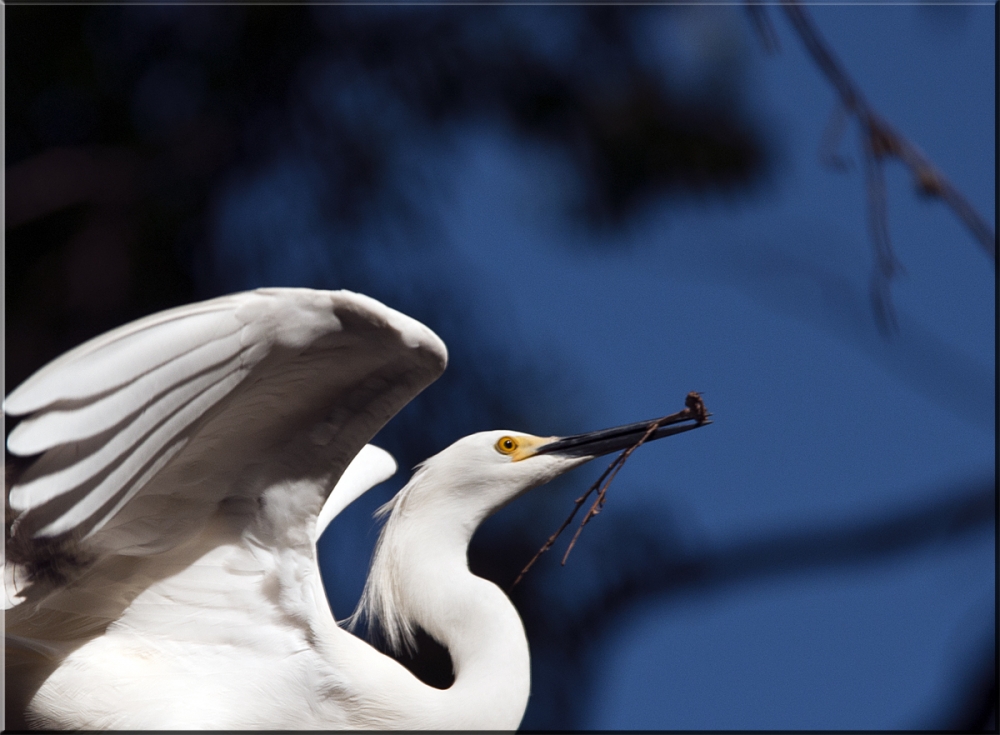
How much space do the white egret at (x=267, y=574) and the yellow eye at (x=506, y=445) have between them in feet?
0.17

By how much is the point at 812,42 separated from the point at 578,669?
236 centimetres

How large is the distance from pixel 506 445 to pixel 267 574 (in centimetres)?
43

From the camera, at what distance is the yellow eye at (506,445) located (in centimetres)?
164

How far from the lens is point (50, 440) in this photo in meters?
0.92

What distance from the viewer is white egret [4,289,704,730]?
1172 mm

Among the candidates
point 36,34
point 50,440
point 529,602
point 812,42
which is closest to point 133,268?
point 36,34

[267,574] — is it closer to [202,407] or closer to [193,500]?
[193,500]

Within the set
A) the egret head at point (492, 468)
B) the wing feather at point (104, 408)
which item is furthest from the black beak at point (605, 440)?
the wing feather at point (104, 408)

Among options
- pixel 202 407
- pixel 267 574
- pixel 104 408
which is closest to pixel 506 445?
pixel 267 574

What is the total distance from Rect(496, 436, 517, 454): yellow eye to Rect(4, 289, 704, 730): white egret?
53 mm

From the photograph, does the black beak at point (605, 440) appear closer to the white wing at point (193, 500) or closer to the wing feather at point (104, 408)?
the white wing at point (193, 500)

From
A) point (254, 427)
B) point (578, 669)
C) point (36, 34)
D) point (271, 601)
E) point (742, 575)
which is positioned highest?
point (36, 34)

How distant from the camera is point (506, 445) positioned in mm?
1647

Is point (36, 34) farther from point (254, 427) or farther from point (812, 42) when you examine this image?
point (812, 42)
